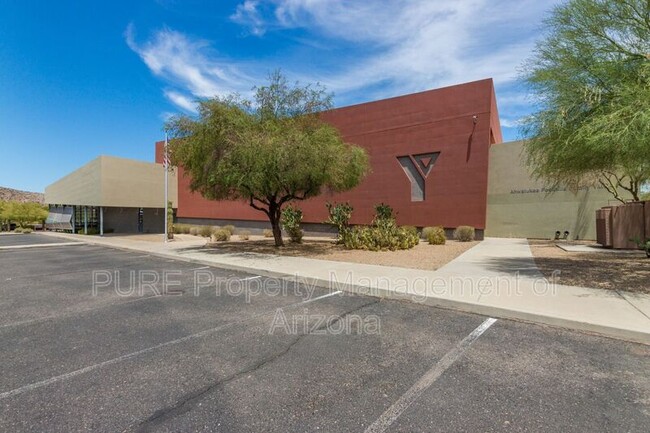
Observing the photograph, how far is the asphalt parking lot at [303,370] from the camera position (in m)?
3.09

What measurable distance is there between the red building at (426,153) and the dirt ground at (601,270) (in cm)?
881

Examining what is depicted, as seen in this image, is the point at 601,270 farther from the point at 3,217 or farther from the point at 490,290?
the point at 3,217

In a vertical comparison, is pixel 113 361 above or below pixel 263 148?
below

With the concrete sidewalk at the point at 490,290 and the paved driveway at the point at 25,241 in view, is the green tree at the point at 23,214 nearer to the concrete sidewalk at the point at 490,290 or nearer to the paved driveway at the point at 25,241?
the paved driveway at the point at 25,241

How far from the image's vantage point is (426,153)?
23.8 metres

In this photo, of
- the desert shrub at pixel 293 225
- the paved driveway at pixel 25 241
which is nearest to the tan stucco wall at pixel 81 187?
the paved driveway at pixel 25 241

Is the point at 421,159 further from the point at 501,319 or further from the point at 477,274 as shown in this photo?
the point at 501,319

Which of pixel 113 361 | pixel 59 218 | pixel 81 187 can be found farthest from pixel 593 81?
pixel 59 218

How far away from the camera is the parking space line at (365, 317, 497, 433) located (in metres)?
3.03

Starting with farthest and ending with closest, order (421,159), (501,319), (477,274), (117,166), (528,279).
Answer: (117,166) → (421,159) → (477,274) → (528,279) → (501,319)

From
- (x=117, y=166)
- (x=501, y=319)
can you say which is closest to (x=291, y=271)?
(x=501, y=319)

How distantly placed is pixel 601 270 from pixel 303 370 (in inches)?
406

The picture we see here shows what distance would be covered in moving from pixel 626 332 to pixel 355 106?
78.6 feet

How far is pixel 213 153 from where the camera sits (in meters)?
14.7
